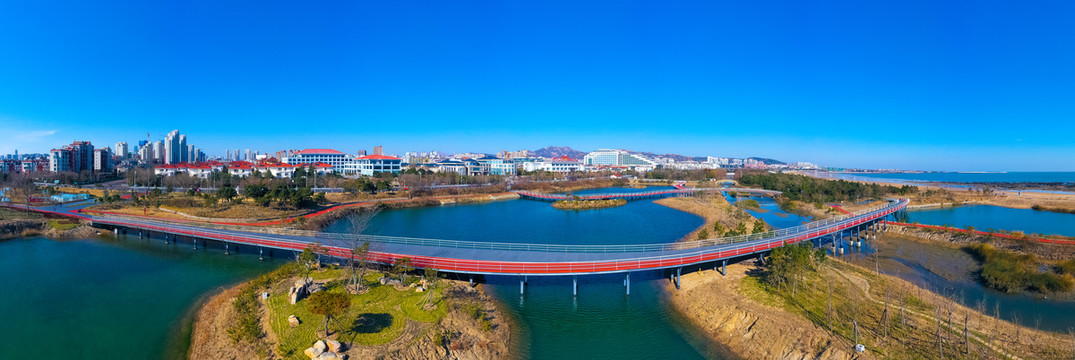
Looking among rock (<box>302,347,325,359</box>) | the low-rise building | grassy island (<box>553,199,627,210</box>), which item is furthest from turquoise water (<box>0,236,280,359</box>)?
the low-rise building

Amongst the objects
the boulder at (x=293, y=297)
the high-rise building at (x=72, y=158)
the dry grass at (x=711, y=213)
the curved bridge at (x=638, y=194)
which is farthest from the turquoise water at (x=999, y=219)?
the high-rise building at (x=72, y=158)

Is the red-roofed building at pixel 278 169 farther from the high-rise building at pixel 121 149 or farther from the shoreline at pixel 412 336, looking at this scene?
the high-rise building at pixel 121 149

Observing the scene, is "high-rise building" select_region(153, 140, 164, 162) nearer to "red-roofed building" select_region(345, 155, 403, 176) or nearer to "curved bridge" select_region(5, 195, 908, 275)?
"red-roofed building" select_region(345, 155, 403, 176)

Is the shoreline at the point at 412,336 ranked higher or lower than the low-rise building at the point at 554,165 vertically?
lower

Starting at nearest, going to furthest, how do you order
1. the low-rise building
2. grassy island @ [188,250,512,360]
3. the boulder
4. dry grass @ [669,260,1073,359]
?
1. grassy island @ [188,250,512,360]
2. dry grass @ [669,260,1073,359]
3. the boulder
4. the low-rise building

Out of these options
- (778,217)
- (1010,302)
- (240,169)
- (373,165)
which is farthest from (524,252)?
(240,169)

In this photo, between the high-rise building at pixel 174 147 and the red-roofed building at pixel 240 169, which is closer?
the red-roofed building at pixel 240 169

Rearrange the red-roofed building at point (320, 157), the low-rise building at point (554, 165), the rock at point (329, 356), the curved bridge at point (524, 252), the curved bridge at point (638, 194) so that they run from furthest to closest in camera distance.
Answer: the low-rise building at point (554, 165)
the red-roofed building at point (320, 157)
the curved bridge at point (638, 194)
the curved bridge at point (524, 252)
the rock at point (329, 356)

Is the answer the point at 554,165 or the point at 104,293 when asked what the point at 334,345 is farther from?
the point at 554,165
